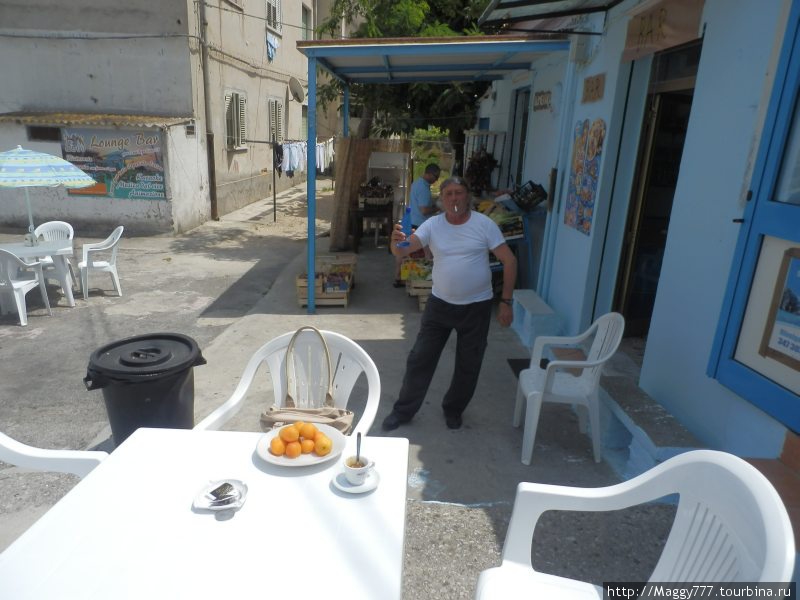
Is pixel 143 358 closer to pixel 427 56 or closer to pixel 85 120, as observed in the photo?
pixel 427 56

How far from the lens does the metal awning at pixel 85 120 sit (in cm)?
1036

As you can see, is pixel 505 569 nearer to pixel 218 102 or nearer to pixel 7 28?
pixel 218 102

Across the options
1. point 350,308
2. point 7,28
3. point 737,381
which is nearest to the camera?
point 737,381

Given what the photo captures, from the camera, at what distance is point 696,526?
180 centimetres

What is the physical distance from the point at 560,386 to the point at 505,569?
1902mm

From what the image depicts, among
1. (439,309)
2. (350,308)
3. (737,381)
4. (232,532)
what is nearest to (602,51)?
(439,309)

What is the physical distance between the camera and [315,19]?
2159 centimetres

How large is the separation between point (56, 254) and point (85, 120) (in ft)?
16.7

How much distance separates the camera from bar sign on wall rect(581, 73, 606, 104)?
476 cm

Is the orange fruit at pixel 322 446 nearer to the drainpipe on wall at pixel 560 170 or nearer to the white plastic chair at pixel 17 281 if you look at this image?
the drainpipe on wall at pixel 560 170

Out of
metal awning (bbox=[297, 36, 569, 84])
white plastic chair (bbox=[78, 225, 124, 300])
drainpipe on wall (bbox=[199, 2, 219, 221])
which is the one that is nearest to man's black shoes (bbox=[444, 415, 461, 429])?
metal awning (bbox=[297, 36, 569, 84])

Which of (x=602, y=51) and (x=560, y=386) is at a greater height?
(x=602, y=51)

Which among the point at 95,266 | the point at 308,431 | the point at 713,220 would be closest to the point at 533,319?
the point at 713,220

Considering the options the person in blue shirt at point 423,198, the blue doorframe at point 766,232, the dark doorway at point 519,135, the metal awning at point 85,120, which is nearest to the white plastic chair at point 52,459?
the blue doorframe at point 766,232
